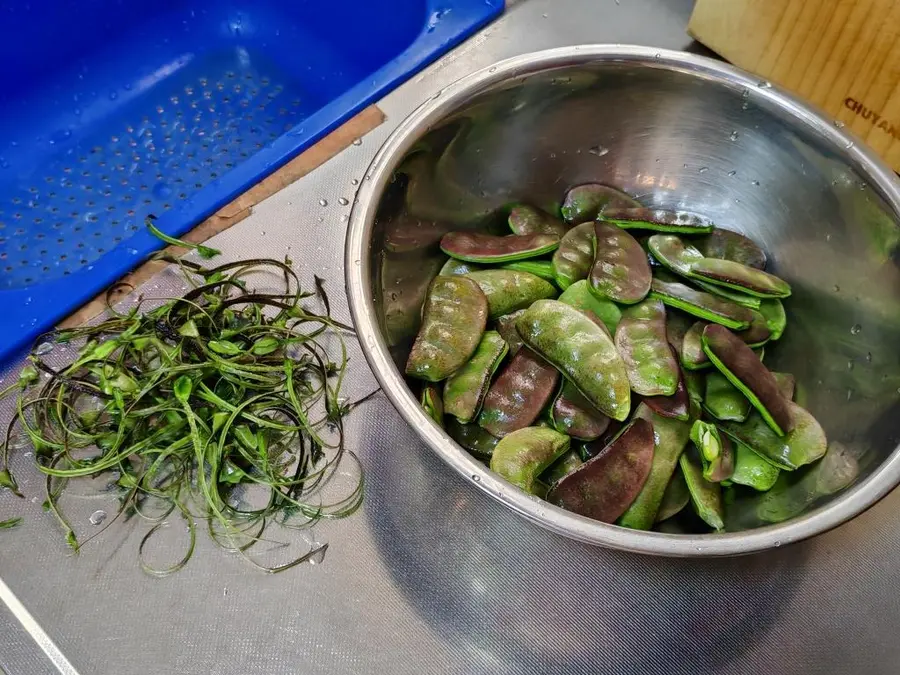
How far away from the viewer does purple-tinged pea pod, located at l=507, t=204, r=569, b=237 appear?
79cm

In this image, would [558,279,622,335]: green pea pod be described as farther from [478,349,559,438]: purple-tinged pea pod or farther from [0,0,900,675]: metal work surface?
[0,0,900,675]: metal work surface

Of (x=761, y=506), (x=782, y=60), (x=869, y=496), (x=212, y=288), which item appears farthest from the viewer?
(x=782, y=60)

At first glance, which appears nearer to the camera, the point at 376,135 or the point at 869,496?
the point at 869,496

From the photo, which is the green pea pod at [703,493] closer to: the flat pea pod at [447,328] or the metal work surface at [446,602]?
the metal work surface at [446,602]

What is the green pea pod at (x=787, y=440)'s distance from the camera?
0.62 metres

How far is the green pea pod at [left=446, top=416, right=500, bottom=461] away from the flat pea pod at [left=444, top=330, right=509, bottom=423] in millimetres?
28

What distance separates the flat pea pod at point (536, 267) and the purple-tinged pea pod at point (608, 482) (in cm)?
21

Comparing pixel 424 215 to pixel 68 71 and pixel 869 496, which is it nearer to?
pixel 869 496

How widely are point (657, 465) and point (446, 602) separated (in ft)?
0.84

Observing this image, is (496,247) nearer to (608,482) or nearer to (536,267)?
(536,267)

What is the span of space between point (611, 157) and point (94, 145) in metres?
0.96

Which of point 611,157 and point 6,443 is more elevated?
point 611,157

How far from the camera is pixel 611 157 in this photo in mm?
845

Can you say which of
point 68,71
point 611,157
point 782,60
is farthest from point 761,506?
point 68,71
